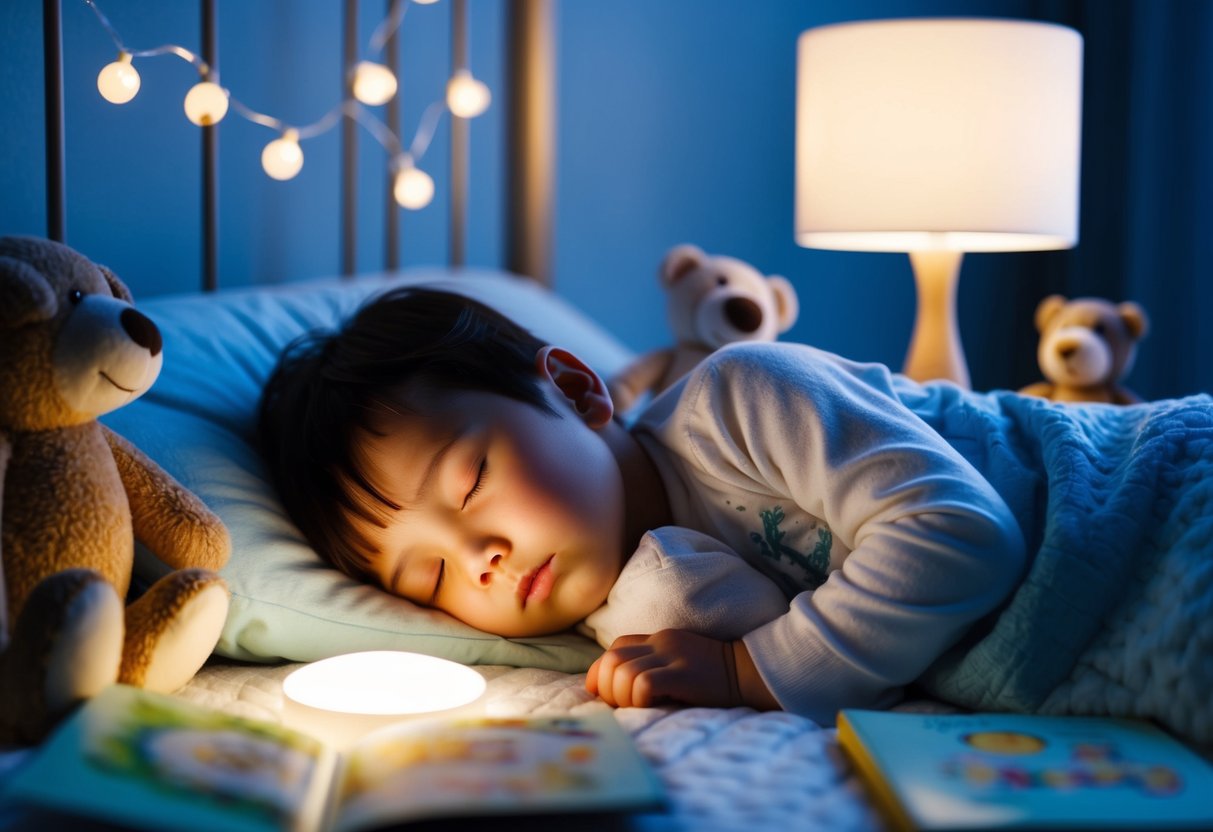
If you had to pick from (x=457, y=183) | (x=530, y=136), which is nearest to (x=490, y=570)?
(x=457, y=183)

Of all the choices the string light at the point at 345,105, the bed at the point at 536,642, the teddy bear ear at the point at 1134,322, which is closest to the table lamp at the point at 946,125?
the teddy bear ear at the point at 1134,322

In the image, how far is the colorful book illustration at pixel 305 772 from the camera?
0.57 m

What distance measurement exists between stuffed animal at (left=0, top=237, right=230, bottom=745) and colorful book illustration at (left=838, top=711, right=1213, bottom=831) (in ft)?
1.56

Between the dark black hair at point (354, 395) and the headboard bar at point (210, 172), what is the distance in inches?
14.3

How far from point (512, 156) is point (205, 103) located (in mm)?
1124

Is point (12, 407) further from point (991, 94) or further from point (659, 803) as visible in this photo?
point (991, 94)

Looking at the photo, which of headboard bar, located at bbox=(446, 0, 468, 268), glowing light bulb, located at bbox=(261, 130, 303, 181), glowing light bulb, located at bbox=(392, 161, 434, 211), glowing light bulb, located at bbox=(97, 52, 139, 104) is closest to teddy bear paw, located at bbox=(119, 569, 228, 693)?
glowing light bulb, located at bbox=(97, 52, 139, 104)

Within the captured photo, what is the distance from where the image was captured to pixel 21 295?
0.73 metres

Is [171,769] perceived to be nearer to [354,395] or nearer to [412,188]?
[354,395]

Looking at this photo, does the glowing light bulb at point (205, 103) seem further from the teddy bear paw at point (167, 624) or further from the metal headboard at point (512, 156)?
the teddy bear paw at point (167, 624)

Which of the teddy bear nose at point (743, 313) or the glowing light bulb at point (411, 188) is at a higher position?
the glowing light bulb at point (411, 188)

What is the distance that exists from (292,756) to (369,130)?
1.42 meters

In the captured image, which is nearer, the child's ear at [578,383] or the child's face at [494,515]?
the child's face at [494,515]

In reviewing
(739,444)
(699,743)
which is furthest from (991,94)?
(699,743)
